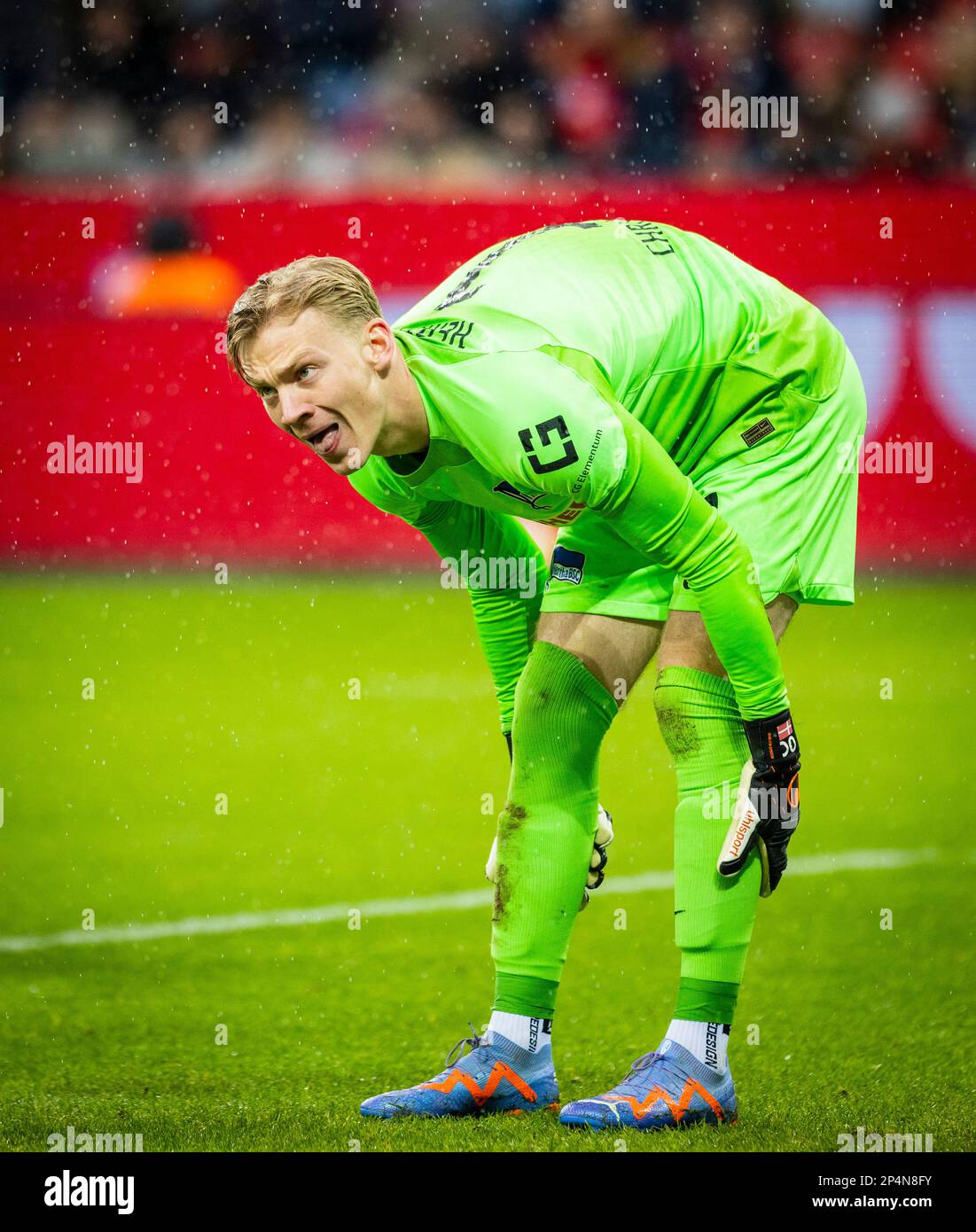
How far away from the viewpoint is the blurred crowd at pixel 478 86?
1194 cm

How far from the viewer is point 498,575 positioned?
152 inches

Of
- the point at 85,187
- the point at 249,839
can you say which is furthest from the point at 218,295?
the point at 249,839

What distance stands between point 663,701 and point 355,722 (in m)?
4.64

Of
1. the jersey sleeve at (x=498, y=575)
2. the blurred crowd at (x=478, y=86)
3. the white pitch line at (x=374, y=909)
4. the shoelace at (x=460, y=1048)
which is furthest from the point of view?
the blurred crowd at (x=478, y=86)

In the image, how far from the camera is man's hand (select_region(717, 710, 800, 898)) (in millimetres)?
3281

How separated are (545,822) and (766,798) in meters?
0.50

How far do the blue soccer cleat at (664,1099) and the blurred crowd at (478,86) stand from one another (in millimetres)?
9087

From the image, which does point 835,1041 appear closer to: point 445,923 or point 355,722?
point 445,923

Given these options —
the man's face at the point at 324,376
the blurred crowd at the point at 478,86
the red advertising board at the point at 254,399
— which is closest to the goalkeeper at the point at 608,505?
the man's face at the point at 324,376

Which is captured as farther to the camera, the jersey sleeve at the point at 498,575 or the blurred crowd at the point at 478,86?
the blurred crowd at the point at 478,86

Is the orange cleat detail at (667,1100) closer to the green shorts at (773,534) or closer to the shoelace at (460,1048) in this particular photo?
the shoelace at (460,1048)

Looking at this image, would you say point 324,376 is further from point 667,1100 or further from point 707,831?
point 667,1100

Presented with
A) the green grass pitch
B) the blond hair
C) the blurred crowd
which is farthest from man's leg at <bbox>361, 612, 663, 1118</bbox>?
the blurred crowd

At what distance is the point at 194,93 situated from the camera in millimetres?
12383
